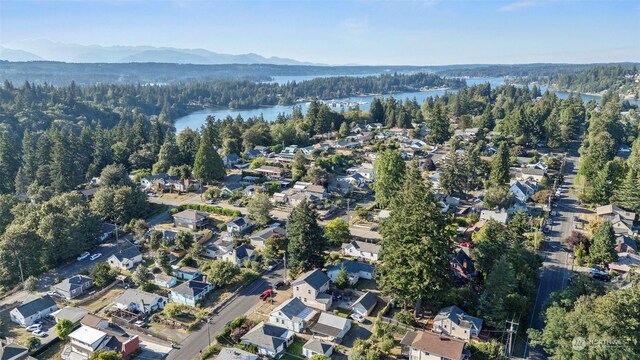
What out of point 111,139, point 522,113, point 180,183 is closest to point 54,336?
point 180,183

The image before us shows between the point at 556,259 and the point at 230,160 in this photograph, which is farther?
the point at 230,160

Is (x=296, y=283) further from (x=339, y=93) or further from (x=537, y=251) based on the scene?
(x=339, y=93)

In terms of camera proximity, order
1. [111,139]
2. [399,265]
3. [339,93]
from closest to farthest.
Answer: [399,265]
[111,139]
[339,93]

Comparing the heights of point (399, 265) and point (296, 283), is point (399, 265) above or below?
above

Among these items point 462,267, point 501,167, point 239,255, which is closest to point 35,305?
point 239,255

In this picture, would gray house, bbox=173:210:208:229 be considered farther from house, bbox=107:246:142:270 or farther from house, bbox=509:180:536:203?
house, bbox=509:180:536:203

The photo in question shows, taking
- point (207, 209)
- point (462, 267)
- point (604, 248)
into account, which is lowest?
point (207, 209)

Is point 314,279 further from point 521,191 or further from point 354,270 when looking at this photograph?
point 521,191
